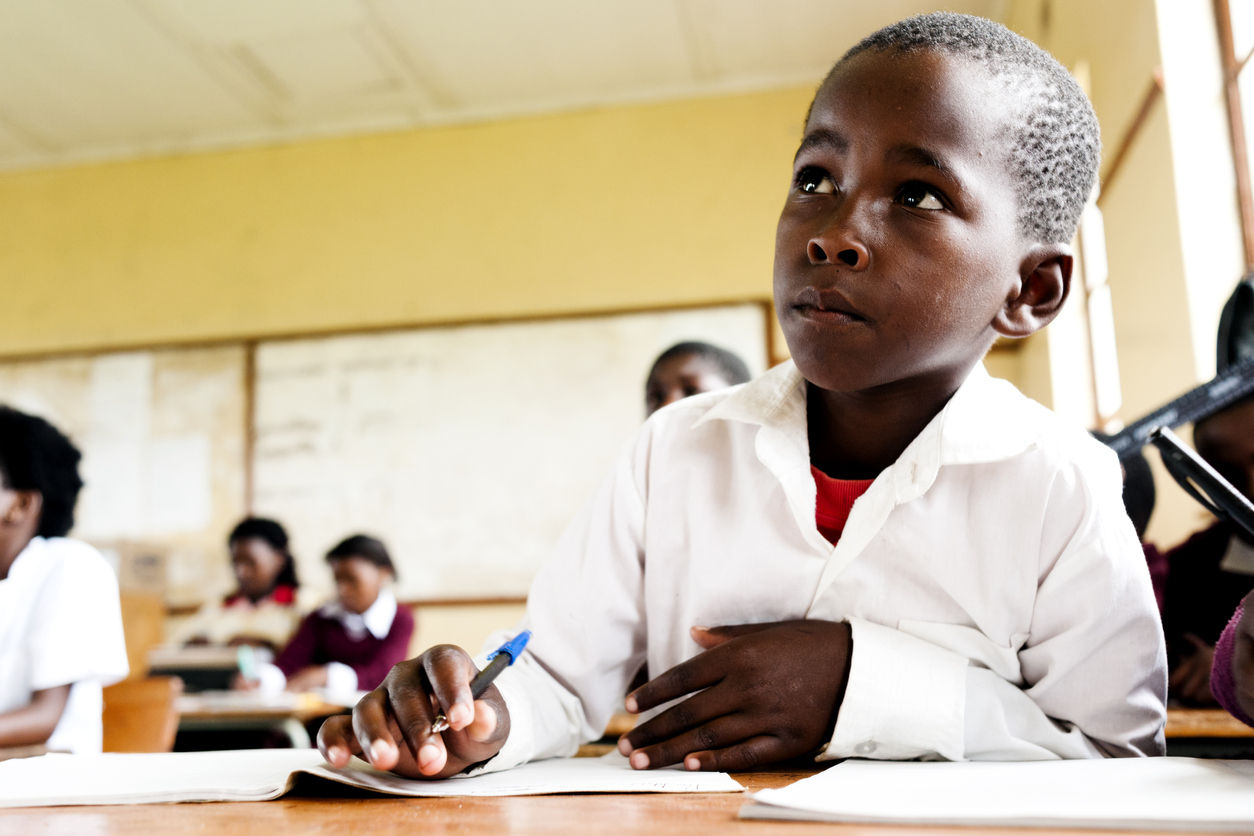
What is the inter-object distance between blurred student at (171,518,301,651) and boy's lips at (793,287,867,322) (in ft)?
11.6

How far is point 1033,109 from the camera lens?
2.76 ft

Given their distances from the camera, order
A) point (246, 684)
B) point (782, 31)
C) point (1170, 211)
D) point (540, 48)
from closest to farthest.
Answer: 1. point (1170, 211)
2. point (246, 684)
3. point (782, 31)
4. point (540, 48)

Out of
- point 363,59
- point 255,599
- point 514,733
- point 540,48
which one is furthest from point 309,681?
point 514,733

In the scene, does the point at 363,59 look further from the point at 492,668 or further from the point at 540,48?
the point at 492,668

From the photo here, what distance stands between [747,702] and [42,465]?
1390mm

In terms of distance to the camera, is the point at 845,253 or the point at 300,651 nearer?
the point at 845,253

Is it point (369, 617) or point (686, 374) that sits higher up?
point (686, 374)

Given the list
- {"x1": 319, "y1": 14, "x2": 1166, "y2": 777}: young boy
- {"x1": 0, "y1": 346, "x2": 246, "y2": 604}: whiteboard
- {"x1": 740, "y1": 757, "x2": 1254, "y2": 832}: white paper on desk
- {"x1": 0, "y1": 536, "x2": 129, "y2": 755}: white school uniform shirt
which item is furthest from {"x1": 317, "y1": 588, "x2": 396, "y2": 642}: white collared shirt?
{"x1": 740, "y1": 757, "x2": 1254, "y2": 832}: white paper on desk

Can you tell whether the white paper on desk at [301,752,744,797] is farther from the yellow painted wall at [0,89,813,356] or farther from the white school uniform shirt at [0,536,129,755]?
the yellow painted wall at [0,89,813,356]

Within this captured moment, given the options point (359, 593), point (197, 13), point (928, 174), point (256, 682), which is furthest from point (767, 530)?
point (197, 13)

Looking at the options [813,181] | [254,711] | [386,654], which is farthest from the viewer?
[386,654]

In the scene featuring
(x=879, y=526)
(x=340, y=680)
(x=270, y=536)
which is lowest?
(x=340, y=680)

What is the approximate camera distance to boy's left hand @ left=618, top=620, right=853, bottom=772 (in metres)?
0.69

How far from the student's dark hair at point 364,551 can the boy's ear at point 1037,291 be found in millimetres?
3204
